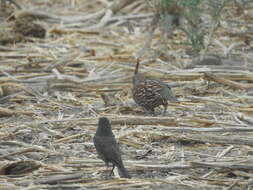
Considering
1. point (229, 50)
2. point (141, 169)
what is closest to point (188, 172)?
point (141, 169)

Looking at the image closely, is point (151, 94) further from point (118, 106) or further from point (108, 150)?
point (108, 150)

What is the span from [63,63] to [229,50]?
9.76 feet

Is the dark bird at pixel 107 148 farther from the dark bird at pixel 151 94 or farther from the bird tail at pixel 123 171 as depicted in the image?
the dark bird at pixel 151 94

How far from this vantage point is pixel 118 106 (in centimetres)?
907

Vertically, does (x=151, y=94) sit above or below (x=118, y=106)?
above

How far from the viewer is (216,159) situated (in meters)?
6.77

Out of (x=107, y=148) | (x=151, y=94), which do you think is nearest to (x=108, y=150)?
(x=107, y=148)

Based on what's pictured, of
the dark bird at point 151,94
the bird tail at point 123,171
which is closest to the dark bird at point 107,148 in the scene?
the bird tail at point 123,171

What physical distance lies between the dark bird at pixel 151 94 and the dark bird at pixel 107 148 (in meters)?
2.54

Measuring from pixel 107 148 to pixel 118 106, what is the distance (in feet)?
9.92

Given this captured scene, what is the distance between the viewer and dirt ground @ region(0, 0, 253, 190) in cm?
632

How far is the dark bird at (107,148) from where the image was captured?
235 inches

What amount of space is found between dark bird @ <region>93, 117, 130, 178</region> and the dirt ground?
0.50 ft

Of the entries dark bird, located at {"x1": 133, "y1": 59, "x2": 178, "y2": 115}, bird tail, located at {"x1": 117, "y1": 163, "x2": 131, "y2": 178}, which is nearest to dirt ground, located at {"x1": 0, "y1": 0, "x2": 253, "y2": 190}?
bird tail, located at {"x1": 117, "y1": 163, "x2": 131, "y2": 178}
